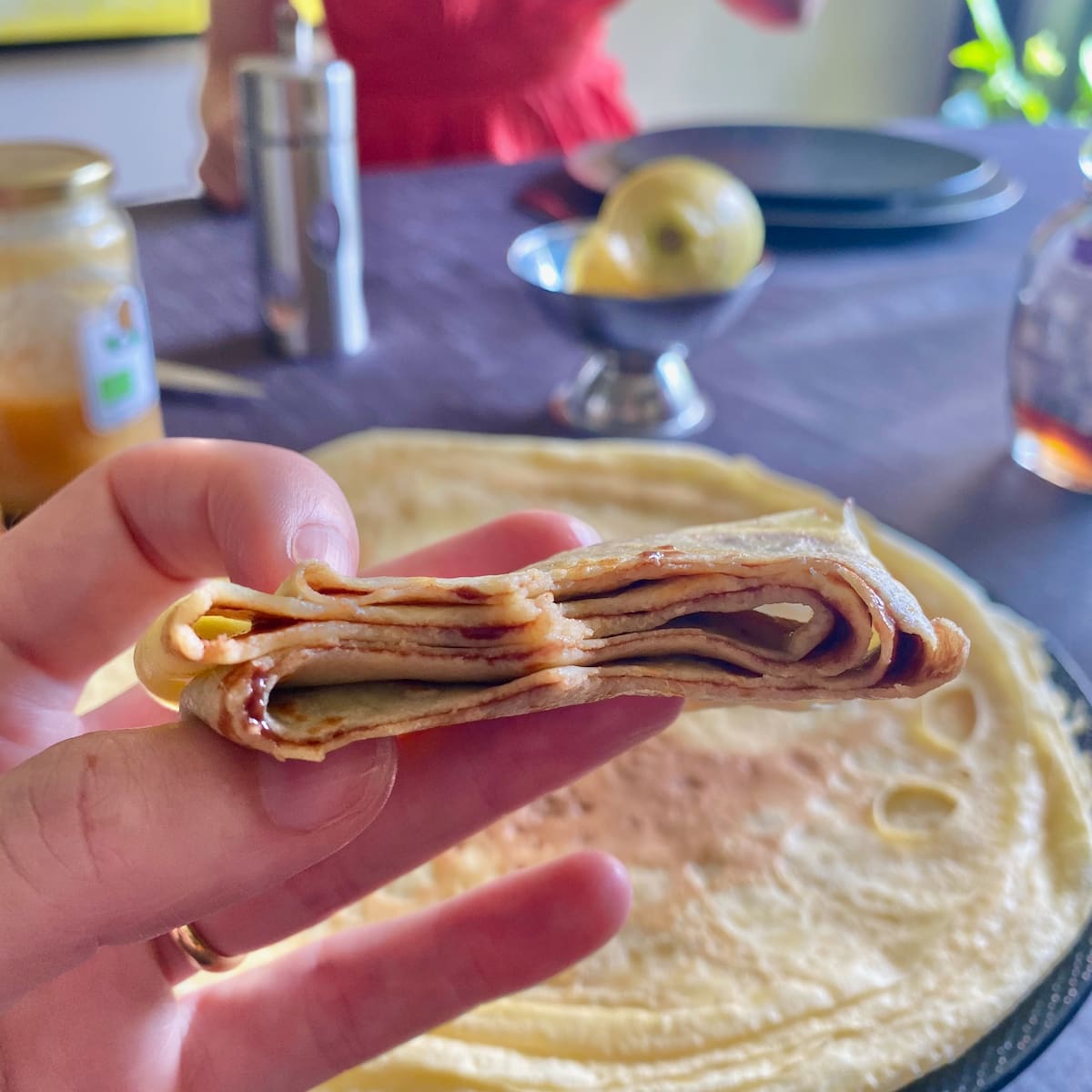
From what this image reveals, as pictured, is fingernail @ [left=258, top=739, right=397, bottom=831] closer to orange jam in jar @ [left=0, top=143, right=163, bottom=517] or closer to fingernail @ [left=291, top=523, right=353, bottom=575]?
fingernail @ [left=291, top=523, right=353, bottom=575]

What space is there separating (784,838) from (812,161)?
1.47m

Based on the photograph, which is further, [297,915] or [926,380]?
[926,380]

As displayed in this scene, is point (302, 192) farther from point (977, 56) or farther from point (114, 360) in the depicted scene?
point (977, 56)

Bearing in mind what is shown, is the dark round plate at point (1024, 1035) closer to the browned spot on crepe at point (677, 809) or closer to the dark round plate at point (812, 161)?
the browned spot on crepe at point (677, 809)

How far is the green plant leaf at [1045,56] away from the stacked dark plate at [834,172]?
83.5 inches

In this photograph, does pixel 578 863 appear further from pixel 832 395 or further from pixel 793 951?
pixel 832 395

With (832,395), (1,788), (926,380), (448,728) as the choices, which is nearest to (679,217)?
(832,395)

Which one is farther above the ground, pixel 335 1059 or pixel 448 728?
pixel 448 728

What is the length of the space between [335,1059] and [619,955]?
0.73 ft

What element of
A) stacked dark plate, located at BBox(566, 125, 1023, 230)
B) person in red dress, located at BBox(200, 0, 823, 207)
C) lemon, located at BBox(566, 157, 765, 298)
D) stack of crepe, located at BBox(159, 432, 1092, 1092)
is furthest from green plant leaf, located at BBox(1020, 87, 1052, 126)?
stack of crepe, located at BBox(159, 432, 1092, 1092)

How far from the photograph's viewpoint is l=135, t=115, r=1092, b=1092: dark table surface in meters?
1.19

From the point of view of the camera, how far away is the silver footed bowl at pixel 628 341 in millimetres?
1240

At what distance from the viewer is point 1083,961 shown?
70 cm

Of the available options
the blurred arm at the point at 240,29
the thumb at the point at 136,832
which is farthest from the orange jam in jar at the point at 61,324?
the blurred arm at the point at 240,29
